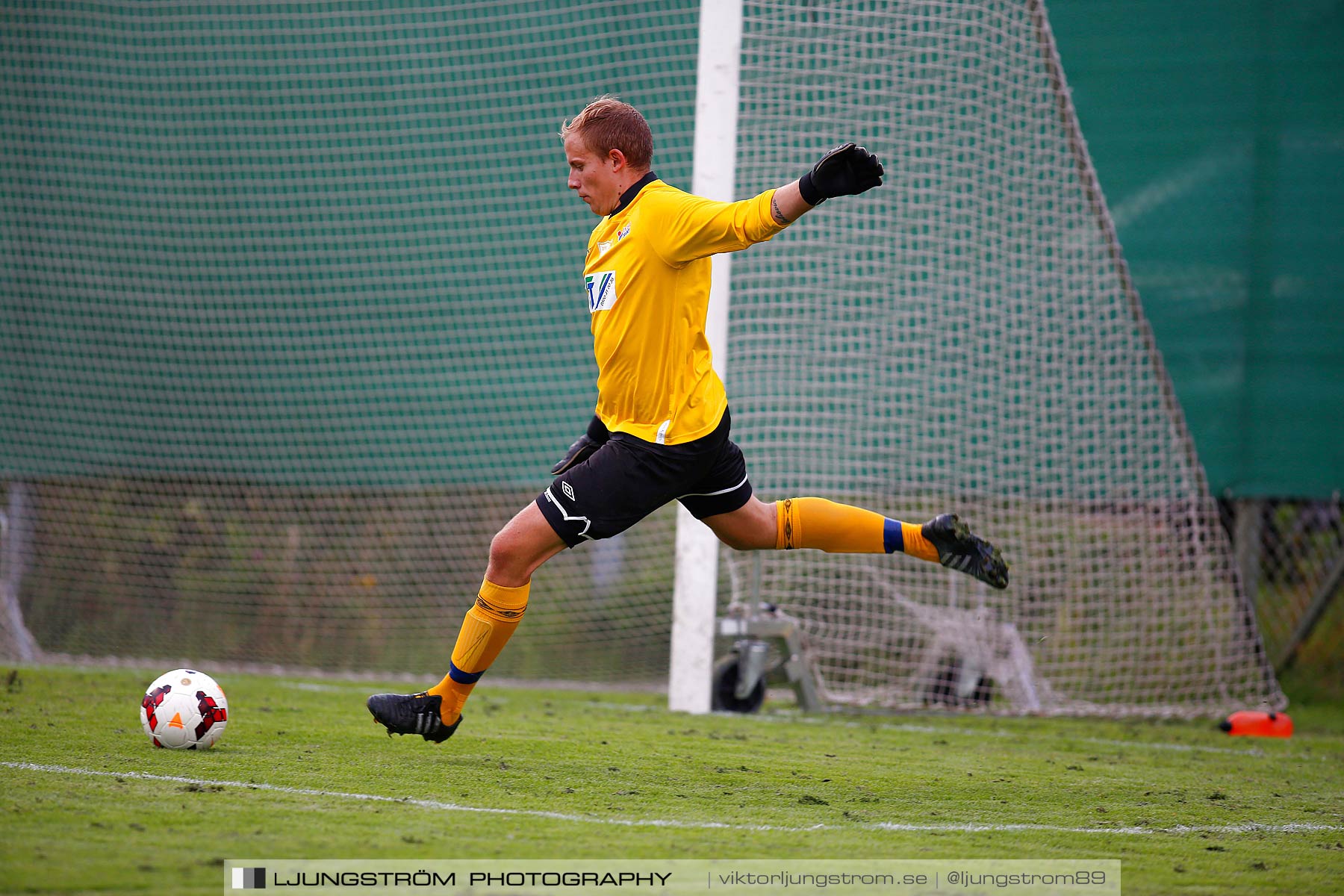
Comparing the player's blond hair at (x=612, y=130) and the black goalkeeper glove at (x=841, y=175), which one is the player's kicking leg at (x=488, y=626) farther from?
the black goalkeeper glove at (x=841, y=175)

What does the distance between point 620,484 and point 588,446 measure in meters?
0.45

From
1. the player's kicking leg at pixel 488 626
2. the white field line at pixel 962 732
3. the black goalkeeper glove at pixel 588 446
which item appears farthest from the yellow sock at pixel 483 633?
the white field line at pixel 962 732

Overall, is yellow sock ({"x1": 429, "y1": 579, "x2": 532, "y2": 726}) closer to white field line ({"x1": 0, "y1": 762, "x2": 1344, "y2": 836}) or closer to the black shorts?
the black shorts

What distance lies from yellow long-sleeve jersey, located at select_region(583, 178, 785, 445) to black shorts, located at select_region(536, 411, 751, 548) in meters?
0.05

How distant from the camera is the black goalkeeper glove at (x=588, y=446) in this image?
427 cm

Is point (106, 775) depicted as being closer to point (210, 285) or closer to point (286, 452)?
point (286, 452)

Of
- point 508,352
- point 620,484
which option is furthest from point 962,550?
point 508,352

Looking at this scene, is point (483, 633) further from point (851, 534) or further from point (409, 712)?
point (851, 534)

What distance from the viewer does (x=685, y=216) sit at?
3.77 meters

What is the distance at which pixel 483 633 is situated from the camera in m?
3.97

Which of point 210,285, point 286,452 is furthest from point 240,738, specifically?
point 210,285

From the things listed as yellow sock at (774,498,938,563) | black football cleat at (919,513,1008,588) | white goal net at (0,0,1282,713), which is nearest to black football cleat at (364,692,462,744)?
yellow sock at (774,498,938,563)

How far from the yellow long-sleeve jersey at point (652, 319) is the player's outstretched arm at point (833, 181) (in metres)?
0.32

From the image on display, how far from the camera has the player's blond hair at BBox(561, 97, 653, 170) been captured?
158 inches
